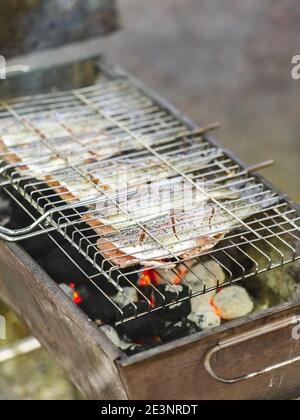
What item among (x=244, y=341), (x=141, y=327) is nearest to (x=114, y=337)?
(x=141, y=327)

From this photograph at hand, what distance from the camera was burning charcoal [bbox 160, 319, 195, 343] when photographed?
3.01 metres

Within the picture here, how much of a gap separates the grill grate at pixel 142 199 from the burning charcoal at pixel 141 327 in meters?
0.04

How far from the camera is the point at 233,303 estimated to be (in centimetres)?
323

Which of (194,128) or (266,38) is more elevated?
(266,38)

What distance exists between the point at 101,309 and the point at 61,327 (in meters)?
0.34

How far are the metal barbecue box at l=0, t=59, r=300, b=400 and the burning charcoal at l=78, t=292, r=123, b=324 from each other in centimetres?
1

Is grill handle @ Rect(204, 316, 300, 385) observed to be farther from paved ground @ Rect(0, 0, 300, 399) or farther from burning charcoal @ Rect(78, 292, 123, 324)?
paved ground @ Rect(0, 0, 300, 399)

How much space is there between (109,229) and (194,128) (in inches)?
40.8

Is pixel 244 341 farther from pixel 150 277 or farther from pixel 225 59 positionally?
pixel 225 59

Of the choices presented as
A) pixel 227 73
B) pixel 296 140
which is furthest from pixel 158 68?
pixel 296 140

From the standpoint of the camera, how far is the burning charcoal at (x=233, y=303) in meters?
3.21
